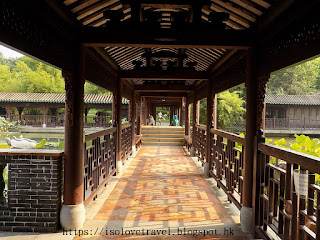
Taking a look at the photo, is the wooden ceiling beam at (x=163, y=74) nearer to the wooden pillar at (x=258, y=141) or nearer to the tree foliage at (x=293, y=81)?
the wooden pillar at (x=258, y=141)

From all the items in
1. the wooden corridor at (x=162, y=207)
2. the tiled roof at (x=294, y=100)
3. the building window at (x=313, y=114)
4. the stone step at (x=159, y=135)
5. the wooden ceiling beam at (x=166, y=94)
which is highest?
the tiled roof at (x=294, y=100)

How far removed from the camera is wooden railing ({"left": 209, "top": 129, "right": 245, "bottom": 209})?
4.01 metres

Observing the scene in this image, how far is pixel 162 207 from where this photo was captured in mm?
4215

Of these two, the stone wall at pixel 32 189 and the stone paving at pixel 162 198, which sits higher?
the stone wall at pixel 32 189

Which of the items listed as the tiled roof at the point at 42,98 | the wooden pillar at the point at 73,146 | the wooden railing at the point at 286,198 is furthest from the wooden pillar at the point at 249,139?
the tiled roof at the point at 42,98

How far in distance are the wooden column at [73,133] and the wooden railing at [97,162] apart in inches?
16.6

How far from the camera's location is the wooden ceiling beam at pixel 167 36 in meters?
3.08

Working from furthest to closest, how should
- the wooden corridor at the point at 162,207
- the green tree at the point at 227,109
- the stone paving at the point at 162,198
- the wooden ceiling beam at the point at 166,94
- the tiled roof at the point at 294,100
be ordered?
the tiled roof at the point at 294,100, the green tree at the point at 227,109, the wooden ceiling beam at the point at 166,94, the stone paving at the point at 162,198, the wooden corridor at the point at 162,207

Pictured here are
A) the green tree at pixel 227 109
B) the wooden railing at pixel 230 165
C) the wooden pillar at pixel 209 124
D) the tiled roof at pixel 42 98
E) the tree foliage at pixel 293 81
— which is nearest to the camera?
the wooden railing at pixel 230 165

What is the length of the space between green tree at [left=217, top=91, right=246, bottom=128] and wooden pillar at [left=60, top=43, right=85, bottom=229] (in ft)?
60.0

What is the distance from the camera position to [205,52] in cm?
524

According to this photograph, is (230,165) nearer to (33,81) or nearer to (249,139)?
(249,139)

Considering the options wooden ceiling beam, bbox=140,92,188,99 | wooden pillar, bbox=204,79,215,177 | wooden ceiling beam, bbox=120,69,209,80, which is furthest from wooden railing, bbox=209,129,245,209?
wooden ceiling beam, bbox=140,92,188,99

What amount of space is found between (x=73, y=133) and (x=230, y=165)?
254 centimetres
